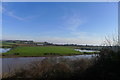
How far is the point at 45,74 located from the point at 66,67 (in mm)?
796

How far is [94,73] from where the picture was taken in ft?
10.2

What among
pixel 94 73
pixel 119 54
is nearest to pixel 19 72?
pixel 94 73

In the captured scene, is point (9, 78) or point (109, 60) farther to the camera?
point (9, 78)

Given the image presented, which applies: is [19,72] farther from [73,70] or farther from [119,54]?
[119,54]

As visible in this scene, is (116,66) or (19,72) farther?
(19,72)

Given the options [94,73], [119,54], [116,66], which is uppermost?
[119,54]

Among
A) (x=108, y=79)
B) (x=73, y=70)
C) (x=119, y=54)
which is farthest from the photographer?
(x=73, y=70)

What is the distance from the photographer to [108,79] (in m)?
2.82

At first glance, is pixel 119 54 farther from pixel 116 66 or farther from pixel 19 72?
pixel 19 72

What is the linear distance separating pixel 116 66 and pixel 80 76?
3.55ft

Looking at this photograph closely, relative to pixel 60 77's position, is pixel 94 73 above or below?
above

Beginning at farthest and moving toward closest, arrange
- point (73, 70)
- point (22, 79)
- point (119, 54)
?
1. point (73, 70)
2. point (22, 79)
3. point (119, 54)

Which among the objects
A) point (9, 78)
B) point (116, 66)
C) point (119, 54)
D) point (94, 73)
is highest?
point (119, 54)

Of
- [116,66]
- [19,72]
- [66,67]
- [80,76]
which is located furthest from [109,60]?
[19,72]
